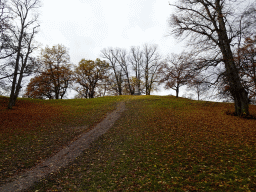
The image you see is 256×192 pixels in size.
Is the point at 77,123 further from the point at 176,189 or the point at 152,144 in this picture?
the point at 176,189

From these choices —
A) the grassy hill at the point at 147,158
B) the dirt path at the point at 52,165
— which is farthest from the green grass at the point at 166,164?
the dirt path at the point at 52,165

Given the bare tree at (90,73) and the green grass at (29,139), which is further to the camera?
the bare tree at (90,73)

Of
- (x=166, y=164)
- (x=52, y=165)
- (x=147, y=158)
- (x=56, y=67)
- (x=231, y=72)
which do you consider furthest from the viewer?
(x=56, y=67)

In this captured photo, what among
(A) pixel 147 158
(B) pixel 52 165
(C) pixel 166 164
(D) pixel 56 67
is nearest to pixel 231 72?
(C) pixel 166 164

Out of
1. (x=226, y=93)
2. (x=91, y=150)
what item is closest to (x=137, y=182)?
(x=91, y=150)

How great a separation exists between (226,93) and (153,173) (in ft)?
36.4

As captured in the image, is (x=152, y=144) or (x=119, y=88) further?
(x=119, y=88)

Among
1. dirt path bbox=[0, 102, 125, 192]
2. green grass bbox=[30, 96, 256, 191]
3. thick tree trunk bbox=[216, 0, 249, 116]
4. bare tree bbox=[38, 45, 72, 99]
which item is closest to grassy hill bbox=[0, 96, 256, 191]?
green grass bbox=[30, 96, 256, 191]

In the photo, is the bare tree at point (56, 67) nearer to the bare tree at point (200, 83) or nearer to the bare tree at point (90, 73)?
the bare tree at point (90, 73)

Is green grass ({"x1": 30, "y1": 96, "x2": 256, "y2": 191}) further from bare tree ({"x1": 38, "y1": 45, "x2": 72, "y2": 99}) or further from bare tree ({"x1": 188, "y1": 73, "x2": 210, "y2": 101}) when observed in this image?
bare tree ({"x1": 38, "y1": 45, "x2": 72, "y2": 99})

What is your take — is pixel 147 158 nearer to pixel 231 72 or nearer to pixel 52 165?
pixel 52 165

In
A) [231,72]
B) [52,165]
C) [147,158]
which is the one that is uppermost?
[231,72]

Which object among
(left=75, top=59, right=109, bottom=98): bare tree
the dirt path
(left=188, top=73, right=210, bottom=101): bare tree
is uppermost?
(left=75, top=59, right=109, bottom=98): bare tree

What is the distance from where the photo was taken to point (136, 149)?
8094 mm
